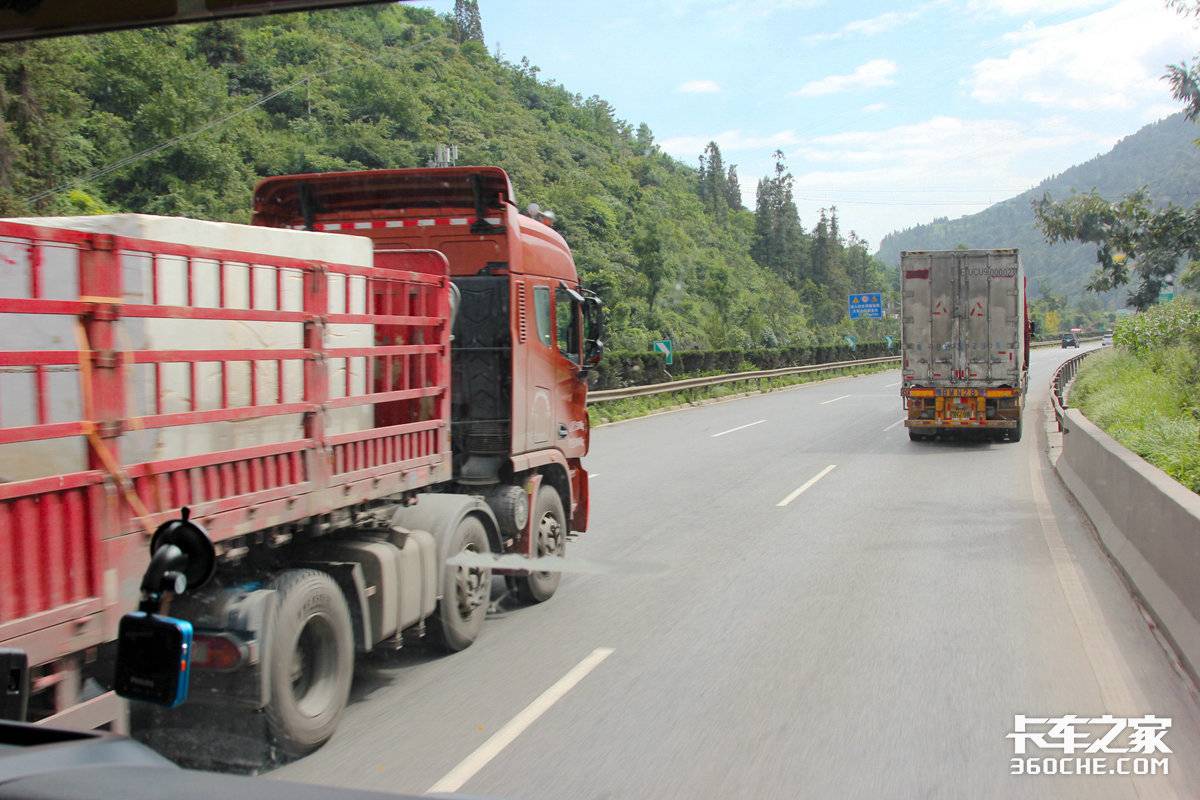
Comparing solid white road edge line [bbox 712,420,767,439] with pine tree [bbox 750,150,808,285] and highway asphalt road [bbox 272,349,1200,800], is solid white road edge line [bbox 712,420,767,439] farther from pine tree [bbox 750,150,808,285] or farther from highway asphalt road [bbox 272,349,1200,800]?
pine tree [bbox 750,150,808,285]

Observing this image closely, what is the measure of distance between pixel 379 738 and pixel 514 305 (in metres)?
3.37

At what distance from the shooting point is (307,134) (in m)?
52.0

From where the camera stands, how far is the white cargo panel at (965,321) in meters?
18.6

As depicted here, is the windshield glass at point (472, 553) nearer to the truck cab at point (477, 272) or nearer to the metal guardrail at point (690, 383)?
the truck cab at point (477, 272)

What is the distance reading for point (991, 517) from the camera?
11.2 m

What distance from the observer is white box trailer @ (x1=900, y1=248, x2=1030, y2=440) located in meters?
18.6

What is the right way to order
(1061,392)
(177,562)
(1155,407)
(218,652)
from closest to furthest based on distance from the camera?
(177,562) → (218,652) → (1155,407) → (1061,392)

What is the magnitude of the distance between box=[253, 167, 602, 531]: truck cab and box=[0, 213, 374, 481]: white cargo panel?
176 centimetres

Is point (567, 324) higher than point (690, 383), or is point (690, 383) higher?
point (567, 324)

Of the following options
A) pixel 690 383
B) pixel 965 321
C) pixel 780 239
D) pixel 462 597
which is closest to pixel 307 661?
pixel 462 597

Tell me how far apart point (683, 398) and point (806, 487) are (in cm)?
1723

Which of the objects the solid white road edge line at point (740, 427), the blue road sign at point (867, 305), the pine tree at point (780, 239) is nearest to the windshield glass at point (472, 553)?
the solid white road edge line at point (740, 427)

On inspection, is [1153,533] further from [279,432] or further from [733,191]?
[733,191]

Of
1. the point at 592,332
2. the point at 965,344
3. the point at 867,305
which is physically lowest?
the point at 965,344
